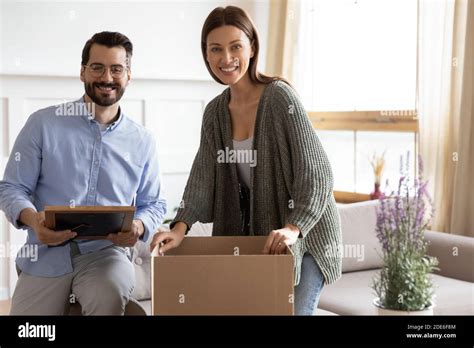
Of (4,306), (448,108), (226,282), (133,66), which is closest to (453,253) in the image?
(448,108)

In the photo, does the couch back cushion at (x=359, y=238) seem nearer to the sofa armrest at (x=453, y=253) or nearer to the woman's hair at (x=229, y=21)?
the sofa armrest at (x=453, y=253)

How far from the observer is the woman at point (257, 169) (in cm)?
155

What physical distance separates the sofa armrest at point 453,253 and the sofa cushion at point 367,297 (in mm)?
54

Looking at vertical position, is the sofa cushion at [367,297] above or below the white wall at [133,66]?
below

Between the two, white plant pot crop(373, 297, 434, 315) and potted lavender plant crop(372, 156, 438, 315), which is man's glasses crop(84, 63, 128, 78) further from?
white plant pot crop(373, 297, 434, 315)

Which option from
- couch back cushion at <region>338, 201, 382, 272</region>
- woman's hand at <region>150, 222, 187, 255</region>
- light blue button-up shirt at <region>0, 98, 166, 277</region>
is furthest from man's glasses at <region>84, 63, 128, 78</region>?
couch back cushion at <region>338, 201, 382, 272</region>

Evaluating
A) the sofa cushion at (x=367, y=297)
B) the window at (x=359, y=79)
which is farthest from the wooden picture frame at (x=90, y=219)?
the window at (x=359, y=79)

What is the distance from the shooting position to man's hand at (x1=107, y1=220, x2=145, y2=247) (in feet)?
5.97

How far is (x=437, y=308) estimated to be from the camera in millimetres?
3107

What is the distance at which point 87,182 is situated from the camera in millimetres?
2047

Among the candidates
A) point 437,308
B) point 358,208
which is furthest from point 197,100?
point 437,308

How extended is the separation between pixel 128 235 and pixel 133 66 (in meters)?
3.16

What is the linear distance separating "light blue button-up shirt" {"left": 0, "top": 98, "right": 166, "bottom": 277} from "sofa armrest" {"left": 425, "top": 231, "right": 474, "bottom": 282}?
1.99 m

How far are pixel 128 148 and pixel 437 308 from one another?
1686mm
